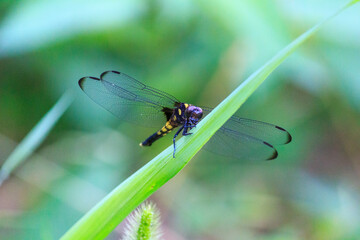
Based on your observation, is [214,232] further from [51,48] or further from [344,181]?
[51,48]

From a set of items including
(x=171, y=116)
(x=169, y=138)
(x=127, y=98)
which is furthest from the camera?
(x=169, y=138)

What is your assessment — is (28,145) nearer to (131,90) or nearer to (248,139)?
(131,90)

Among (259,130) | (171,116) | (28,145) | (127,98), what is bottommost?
(28,145)

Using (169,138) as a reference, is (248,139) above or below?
below

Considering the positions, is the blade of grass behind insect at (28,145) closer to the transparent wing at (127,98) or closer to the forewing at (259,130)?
the transparent wing at (127,98)

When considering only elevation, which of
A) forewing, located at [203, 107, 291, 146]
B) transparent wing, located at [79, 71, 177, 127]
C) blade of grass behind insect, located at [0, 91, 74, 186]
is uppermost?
forewing, located at [203, 107, 291, 146]

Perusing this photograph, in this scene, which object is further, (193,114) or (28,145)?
(193,114)

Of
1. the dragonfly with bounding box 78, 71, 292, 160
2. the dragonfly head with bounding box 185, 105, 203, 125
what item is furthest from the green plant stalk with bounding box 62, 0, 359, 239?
the dragonfly head with bounding box 185, 105, 203, 125

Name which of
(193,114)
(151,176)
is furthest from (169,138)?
(151,176)

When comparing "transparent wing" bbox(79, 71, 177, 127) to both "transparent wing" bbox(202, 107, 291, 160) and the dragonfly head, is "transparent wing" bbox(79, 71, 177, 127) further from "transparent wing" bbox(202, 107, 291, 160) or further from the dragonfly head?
"transparent wing" bbox(202, 107, 291, 160)

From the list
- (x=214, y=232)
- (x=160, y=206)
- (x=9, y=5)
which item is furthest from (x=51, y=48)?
(x=214, y=232)
